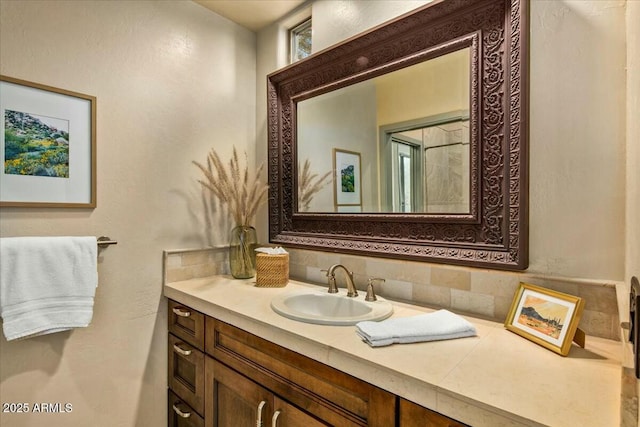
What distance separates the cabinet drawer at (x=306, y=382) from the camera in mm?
810

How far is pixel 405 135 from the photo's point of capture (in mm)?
1346

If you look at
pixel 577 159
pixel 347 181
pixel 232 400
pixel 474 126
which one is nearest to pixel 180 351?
pixel 232 400

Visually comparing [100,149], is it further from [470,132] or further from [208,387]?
[470,132]

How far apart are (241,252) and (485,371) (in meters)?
1.30

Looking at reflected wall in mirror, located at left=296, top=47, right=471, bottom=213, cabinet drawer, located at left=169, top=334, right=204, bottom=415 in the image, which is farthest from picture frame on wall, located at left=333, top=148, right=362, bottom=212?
cabinet drawer, located at left=169, top=334, right=204, bottom=415

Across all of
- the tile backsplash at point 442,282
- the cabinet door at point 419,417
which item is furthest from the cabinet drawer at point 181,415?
the cabinet door at point 419,417

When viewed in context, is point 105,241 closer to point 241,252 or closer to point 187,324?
point 187,324

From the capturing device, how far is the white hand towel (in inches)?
45.2

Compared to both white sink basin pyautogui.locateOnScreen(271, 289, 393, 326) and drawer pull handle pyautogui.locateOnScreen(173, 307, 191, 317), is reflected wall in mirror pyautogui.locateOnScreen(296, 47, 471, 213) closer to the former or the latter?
white sink basin pyautogui.locateOnScreen(271, 289, 393, 326)

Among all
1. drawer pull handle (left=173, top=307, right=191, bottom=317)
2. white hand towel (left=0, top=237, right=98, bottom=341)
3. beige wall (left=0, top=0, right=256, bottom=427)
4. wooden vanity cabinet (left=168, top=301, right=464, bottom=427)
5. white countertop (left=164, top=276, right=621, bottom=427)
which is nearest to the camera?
white countertop (left=164, top=276, right=621, bottom=427)

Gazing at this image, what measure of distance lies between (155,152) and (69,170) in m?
0.37

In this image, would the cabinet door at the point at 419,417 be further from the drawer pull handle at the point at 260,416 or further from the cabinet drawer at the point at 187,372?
the cabinet drawer at the point at 187,372

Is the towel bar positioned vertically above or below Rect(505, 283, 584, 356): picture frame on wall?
above

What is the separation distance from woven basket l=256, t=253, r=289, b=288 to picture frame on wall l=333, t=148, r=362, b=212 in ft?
1.29
